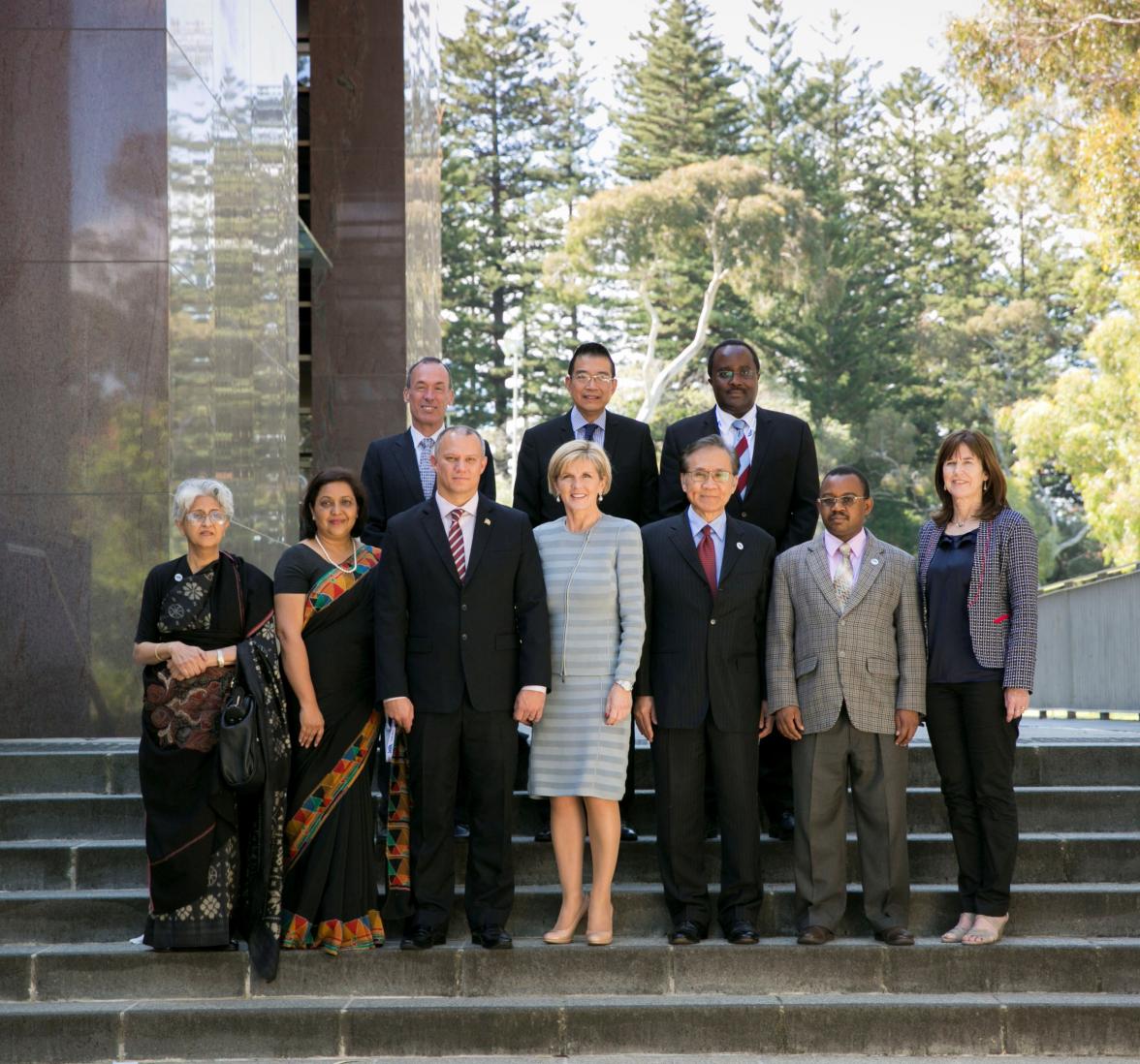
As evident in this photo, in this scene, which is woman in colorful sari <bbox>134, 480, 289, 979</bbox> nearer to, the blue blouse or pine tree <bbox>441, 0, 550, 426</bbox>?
the blue blouse

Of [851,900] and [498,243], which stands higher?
[498,243]

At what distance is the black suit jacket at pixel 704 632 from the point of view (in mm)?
5652

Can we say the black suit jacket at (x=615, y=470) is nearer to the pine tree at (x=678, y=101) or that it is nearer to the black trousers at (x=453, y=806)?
the black trousers at (x=453, y=806)

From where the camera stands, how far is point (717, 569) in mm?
5777

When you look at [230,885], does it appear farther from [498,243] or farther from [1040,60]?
[498,243]

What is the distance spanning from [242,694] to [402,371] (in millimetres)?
10665

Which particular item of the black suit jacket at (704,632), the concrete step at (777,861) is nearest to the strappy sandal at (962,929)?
the concrete step at (777,861)

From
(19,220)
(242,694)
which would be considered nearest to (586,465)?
(242,694)

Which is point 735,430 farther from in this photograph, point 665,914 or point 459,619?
point 665,914

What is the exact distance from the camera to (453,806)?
551cm

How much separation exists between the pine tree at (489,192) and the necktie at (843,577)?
33.3 m

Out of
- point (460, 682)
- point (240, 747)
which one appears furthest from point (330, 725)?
point (460, 682)

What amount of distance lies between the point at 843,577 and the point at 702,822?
3.52ft

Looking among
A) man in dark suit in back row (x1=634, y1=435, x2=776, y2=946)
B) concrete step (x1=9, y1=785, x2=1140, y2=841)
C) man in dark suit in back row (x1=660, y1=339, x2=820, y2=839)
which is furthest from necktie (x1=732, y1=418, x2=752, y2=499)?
concrete step (x1=9, y1=785, x2=1140, y2=841)
